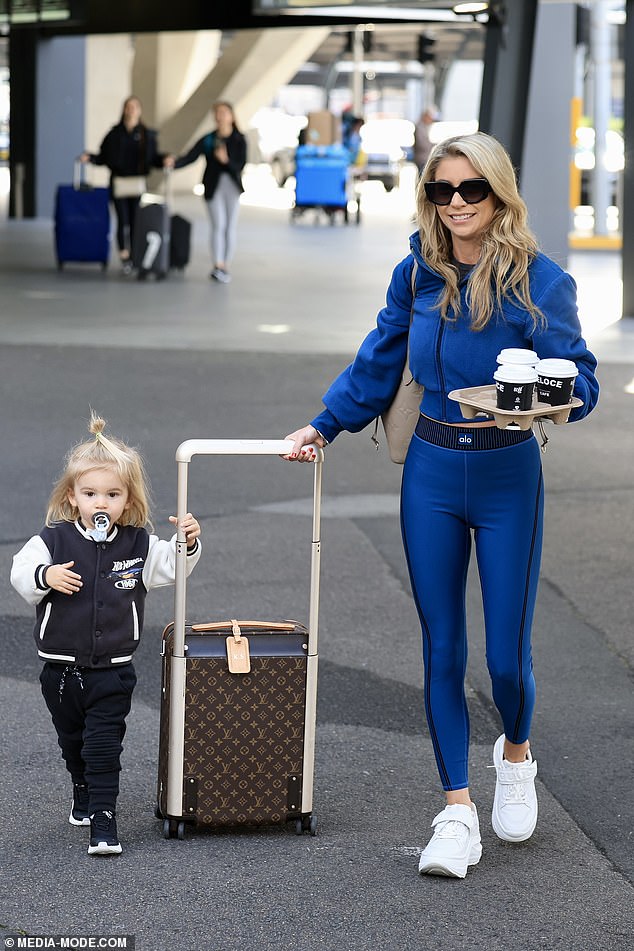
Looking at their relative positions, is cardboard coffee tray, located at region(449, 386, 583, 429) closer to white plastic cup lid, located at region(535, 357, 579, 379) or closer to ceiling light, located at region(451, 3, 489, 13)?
white plastic cup lid, located at region(535, 357, 579, 379)

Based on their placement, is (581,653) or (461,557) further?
(581,653)

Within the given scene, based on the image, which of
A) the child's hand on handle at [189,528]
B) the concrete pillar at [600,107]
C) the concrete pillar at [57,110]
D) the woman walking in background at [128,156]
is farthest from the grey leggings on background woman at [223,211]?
the child's hand on handle at [189,528]

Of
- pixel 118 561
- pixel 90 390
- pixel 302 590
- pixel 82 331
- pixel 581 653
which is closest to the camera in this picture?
pixel 118 561

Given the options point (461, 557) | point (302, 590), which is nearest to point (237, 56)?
point (302, 590)

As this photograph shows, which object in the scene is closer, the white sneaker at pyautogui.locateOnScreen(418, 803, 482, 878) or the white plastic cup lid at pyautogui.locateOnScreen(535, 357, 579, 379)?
the white plastic cup lid at pyautogui.locateOnScreen(535, 357, 579, 379)

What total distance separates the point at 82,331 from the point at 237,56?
1020 inches

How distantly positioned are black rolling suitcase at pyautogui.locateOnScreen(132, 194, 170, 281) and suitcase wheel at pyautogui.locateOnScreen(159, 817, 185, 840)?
569 inches

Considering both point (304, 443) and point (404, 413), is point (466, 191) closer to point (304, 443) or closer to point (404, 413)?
point (404, 413)

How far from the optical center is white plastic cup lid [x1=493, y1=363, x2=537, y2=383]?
346 cm

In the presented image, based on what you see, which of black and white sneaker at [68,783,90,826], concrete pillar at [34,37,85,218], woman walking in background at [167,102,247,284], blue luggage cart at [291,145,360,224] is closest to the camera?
black and white sneaker at [68,783,90,826]

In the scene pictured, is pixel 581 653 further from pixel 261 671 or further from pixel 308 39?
pixel 308 39

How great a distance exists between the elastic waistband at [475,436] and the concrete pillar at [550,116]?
695 inches

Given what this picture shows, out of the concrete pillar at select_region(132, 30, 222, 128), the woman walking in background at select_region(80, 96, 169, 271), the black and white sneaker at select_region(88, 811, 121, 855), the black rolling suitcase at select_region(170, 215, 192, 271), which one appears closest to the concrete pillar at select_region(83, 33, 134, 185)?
the concrete pillar at select_region(132, 30, 222, 128)

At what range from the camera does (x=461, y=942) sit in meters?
3.50
